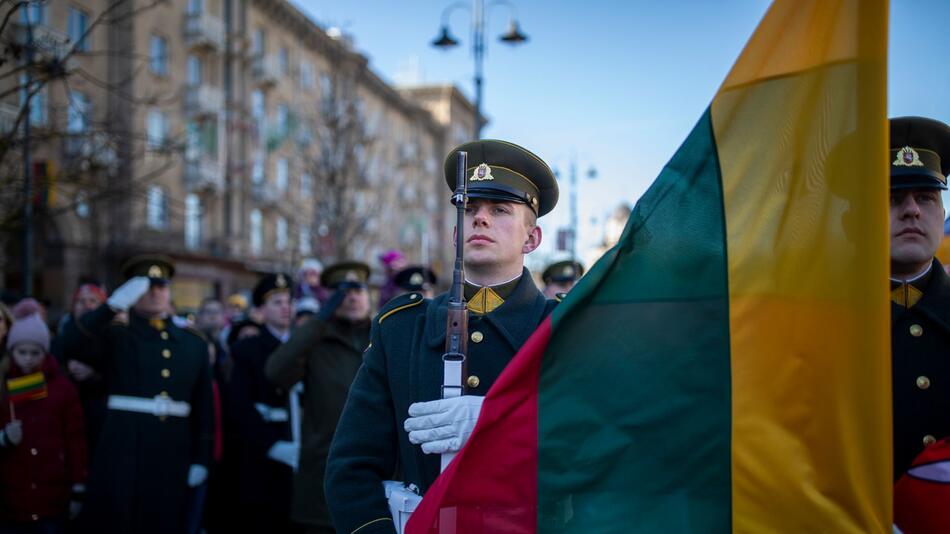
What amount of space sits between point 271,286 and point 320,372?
189 centimetres

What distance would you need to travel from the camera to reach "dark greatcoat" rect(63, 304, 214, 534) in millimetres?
5945

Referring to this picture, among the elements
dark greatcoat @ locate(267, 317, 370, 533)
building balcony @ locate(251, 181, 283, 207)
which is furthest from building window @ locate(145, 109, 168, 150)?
dark greatcoat @ locate(267, 317, 370, 533)

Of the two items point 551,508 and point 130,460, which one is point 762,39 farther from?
point 130,460

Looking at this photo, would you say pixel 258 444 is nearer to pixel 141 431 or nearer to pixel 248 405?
pixel 248 405

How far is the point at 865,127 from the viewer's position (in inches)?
82.4

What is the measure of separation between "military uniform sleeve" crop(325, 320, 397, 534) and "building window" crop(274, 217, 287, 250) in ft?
116

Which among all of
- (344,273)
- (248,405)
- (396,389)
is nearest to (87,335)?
(248,405)

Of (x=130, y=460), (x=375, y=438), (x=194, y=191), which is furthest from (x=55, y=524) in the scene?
(x=194, y=191)

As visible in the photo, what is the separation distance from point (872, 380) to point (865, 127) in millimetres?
643

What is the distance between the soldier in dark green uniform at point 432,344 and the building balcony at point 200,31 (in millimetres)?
30123

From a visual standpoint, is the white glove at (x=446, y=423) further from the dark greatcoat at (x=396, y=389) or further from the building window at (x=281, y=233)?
the building window at (x=281, y=233)

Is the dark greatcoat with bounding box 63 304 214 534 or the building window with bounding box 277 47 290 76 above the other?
the building window with bounding box 277 47 290 76

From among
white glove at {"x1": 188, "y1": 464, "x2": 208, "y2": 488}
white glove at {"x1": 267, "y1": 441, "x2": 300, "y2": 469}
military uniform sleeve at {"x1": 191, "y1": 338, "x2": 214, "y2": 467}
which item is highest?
military uniform sleeve at {"x1": 191, "y1": 338, "x2": 214, "y2": 467}

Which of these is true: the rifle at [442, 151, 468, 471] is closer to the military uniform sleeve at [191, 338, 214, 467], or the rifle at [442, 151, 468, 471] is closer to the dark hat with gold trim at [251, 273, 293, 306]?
the military uniform sleeve at [191, 338, 214, 467]
